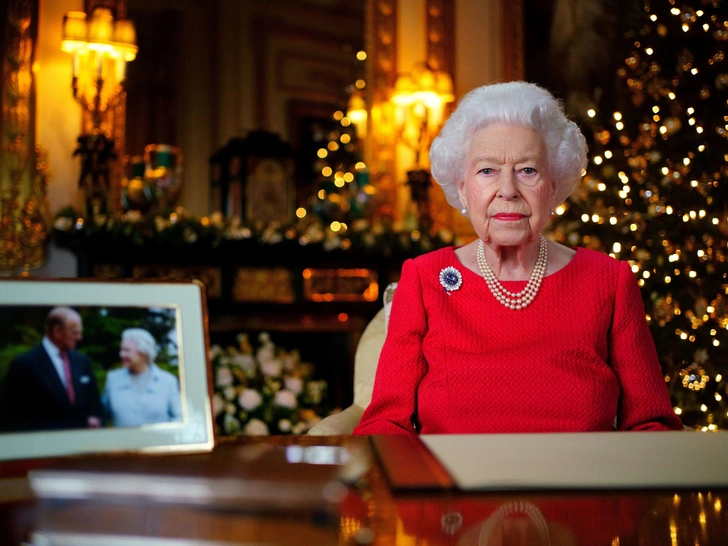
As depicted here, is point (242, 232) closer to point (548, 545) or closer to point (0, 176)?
point (0, 176)

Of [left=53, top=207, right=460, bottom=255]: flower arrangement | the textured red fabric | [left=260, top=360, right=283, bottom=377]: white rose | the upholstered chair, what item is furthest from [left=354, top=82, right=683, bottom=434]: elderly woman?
[left=53, top=207, right=460, bottom=255]: flower arrangement

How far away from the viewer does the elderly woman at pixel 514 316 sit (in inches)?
60.5

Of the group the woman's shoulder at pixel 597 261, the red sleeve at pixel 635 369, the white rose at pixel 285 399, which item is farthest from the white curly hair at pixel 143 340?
the white rose at pixel 285 399

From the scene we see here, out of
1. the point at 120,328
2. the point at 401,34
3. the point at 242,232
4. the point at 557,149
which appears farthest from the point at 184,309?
the point at 401,34

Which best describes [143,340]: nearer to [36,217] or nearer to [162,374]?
[162,374]

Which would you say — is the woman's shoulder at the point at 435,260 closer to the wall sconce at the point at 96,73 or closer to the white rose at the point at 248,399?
the white rose at the point at 248,399

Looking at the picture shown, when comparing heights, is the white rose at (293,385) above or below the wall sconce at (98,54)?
below

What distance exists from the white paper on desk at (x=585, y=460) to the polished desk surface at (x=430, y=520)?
2 centimetres

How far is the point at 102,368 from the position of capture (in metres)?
0.87

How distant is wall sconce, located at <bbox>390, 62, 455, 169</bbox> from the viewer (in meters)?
5.09

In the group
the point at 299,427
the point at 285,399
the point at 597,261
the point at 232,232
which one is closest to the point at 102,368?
the point at 597,261

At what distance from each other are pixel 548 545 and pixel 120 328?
0.57 m

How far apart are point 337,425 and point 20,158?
344cm

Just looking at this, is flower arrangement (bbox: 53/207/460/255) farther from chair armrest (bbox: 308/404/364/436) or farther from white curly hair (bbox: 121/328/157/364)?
white curly hair (bbox: 121/328/157/364)
